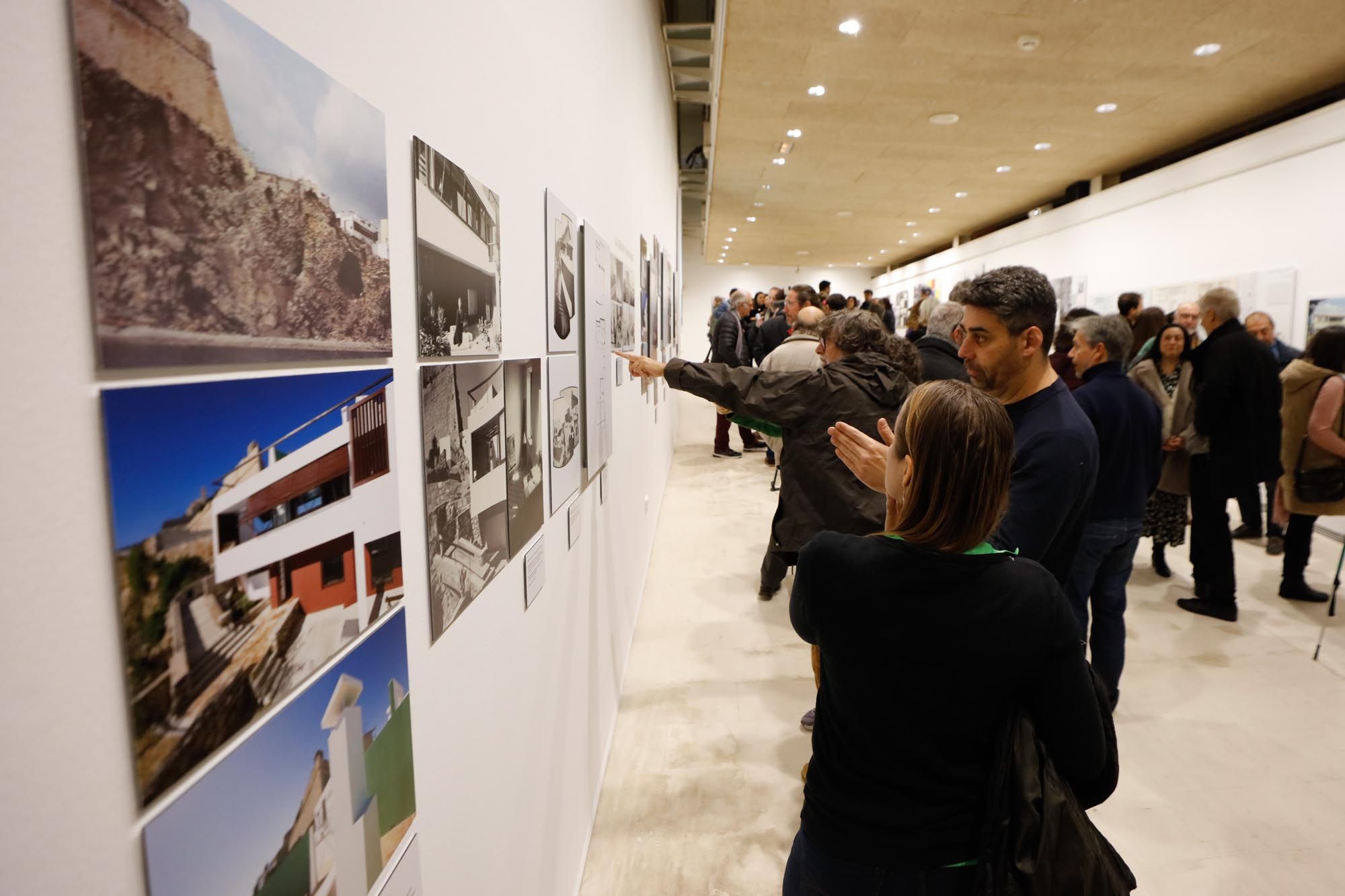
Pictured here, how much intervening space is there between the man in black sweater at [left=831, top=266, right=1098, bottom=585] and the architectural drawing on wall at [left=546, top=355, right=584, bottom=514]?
0.72 metres

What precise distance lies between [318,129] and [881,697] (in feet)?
3.76

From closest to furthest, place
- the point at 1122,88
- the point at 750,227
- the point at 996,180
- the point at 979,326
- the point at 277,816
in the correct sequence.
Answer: the point at 277,816 → the point at 979,326 → the point at 1122,88 → the point at 996,180 → the point at 750,227

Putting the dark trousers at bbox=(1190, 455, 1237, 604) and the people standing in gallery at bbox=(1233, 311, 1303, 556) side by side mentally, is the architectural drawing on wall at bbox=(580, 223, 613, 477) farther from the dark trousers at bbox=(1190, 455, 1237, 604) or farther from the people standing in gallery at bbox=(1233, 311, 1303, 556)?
the people standing in gallery at bbox=(1233, 311, 1303, 556)

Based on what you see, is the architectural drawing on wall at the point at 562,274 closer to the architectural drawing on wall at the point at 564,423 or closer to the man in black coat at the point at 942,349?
the architectural drawing on wall at the point at 564,423

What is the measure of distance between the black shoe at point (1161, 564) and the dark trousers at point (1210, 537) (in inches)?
24.2

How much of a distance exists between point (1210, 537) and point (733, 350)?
511cm

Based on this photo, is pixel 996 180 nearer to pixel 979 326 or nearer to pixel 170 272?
pixel 979 326

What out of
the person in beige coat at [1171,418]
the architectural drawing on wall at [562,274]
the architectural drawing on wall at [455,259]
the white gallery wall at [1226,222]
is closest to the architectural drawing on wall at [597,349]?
the architectural drawing on wall at [562,274]

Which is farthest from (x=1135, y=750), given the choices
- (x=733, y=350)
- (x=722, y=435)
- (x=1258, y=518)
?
(x=722, y=435)

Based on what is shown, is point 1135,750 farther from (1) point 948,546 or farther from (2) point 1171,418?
(1) point 948,546

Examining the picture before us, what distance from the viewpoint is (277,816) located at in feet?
2.07

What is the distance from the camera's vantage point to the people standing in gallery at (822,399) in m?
2.56

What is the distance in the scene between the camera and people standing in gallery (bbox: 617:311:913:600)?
8.41 ft

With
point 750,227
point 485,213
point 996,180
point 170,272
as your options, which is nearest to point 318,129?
point 170,272
